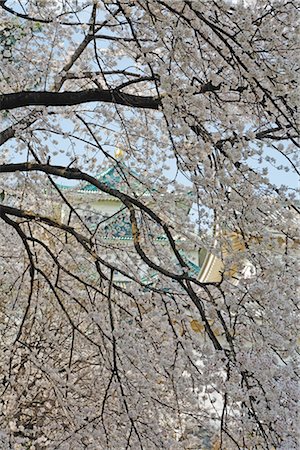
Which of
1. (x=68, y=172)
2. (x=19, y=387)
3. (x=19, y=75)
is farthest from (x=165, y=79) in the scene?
(x=19, y=387)

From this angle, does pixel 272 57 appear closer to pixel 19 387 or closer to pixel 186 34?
pixel 186 34

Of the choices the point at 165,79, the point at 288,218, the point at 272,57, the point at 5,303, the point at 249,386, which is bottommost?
the point at 249,386

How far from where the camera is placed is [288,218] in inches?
88.0

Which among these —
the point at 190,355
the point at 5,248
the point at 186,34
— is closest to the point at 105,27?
the point at 186,34

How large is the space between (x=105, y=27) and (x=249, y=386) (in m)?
2.40

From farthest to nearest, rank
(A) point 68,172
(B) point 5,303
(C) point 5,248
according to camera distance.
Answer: (B) point 5,303 → (C) point 5,248 → (A) point 68,172

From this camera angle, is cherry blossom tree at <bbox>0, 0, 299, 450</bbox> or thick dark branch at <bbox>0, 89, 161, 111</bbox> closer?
cherry blossom tree at <bbox>0, 0, 299, 450</bbox>

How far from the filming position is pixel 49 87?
135 inches

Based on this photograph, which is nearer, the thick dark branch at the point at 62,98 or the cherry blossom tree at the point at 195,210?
the cherry blossom tree at the point at 195,210

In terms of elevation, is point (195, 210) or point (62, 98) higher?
point (62, 98)

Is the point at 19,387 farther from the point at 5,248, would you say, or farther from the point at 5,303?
the point at 5,248

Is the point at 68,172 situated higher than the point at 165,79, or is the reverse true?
the point at 68,172

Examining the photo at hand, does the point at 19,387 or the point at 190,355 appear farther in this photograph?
the point at 19,387

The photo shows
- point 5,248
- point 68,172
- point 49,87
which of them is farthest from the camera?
point 5,248
